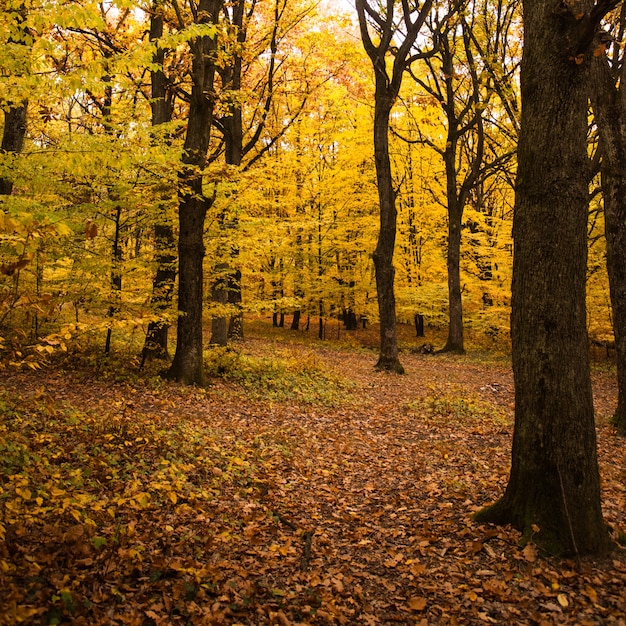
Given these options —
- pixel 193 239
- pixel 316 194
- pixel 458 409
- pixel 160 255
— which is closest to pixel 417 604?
pixel 458 409

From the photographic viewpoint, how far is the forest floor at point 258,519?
11.5ft

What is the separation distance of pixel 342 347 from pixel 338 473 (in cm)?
1409

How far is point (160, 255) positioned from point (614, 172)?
898cm

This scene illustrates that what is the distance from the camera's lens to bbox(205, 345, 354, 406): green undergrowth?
33.8 ft

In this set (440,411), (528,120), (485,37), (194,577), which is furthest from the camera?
(485,37)

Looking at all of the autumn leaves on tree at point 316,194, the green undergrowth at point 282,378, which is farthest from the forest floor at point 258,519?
the green undergrowth at point 282,378

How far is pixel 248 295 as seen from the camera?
2112 cm

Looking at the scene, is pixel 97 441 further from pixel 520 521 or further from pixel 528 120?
pixel 528 120

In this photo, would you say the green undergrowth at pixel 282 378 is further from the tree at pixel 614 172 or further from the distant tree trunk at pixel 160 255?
the tree at pixel 614 172

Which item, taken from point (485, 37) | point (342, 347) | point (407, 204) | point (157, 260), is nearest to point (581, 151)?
point (157, 260)

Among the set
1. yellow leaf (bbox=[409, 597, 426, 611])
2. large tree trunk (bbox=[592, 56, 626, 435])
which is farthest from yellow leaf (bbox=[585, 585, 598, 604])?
large tree trunk (bbox=[592, 56, 626, 435])

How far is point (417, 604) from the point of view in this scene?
12.1ft

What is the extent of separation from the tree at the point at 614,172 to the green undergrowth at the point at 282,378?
212 inches

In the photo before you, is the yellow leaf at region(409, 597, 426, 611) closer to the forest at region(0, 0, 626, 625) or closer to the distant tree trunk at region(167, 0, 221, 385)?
the forest at region(0, 0, 626, 625)
